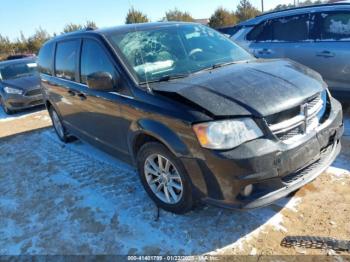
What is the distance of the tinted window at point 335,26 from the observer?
4.95 meters

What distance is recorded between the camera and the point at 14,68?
10266mm

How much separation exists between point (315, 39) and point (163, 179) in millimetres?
3735

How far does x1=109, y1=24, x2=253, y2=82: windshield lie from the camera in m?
3.38

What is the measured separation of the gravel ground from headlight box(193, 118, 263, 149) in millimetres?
903

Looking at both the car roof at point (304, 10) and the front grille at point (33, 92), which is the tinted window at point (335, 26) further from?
the front grille at point (33, 92)

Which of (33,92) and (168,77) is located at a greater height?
(168,77)

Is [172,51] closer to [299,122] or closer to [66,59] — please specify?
[299,122]

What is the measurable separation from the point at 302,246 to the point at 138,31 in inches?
109

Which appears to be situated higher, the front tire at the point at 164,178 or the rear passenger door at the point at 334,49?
the rear passenger door at the point at 334,49

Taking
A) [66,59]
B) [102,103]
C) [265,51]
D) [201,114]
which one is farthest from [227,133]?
[265,51]

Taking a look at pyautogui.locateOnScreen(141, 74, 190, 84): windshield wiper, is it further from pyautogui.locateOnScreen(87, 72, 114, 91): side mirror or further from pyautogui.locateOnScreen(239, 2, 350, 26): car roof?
pyautogui.locateOnScreen(239, 2, 350, 26): car roof

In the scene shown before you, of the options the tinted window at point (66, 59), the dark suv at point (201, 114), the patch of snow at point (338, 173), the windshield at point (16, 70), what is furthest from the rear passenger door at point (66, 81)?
the windshield at point (16, 70)

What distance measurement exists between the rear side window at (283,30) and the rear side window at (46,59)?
3585 mm

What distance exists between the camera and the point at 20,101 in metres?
9.13
